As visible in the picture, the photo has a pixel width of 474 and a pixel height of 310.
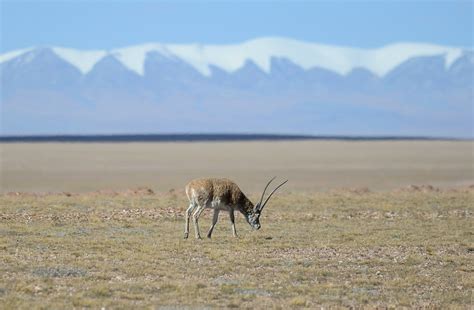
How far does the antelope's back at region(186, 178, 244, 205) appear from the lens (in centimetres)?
2369

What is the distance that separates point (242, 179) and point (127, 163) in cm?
2605

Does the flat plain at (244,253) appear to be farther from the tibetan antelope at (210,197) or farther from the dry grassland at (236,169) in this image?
the dry grassland at (236,169)

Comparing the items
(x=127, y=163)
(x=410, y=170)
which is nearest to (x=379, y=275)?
(x=410, y=170)

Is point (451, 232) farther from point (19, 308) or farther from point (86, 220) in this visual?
point (19, 308)

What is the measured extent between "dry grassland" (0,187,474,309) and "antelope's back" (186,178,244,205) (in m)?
1.03

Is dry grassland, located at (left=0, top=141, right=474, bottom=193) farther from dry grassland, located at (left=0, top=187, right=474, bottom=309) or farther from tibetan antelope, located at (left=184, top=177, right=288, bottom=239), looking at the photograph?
tibetan antelope, located at (left=184, top=177, right=288, bottom=239)

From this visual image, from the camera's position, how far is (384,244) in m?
23.6

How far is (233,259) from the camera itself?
795 inches

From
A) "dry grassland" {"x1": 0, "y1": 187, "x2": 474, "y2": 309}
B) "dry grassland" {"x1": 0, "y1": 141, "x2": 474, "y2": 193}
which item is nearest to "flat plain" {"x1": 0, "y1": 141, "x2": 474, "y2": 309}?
"dry grassland" {"x1": 0, "y1": 187, "x2": 474, "y2": 309}

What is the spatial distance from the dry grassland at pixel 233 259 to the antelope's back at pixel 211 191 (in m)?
1.03

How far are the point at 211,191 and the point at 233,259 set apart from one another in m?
3.92

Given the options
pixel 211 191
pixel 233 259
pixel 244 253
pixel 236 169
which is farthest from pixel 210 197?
pixel 236 169

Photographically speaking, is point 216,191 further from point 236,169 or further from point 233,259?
point 236,169

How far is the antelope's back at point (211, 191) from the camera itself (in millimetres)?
23688
